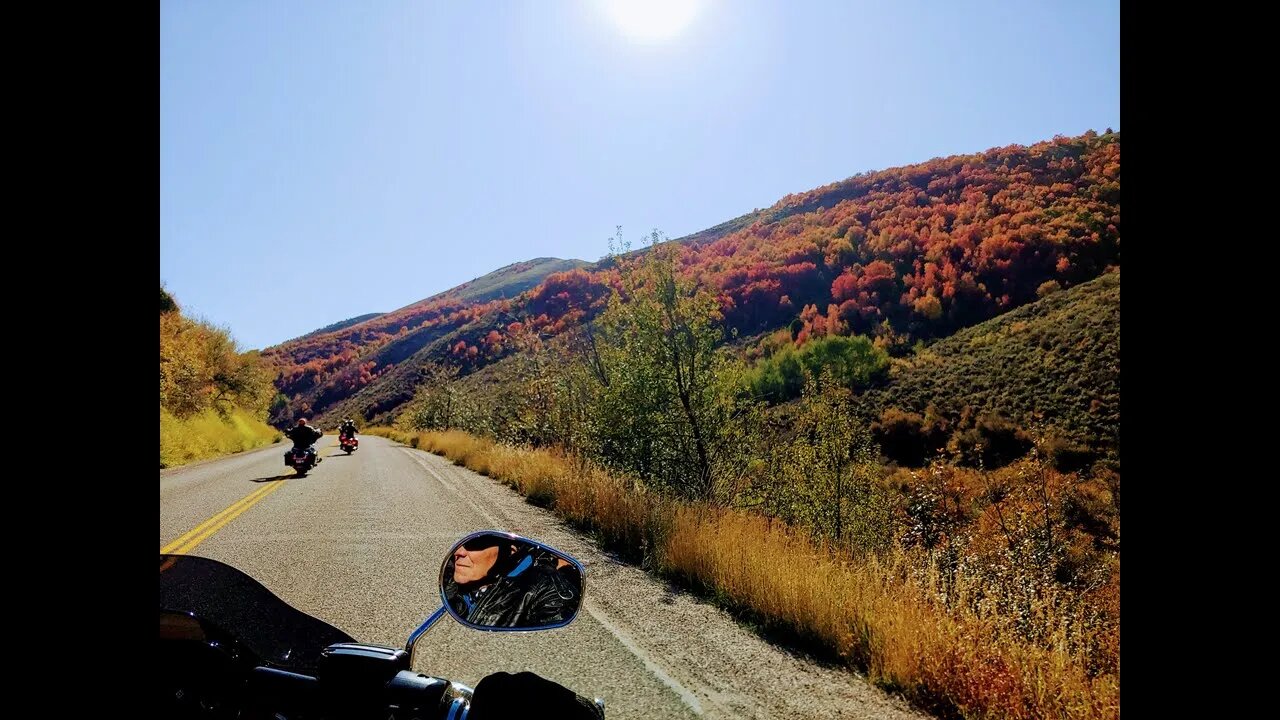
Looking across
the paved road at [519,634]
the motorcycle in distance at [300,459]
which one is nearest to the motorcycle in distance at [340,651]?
the paved road at [519,634]

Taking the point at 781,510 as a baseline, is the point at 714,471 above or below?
above

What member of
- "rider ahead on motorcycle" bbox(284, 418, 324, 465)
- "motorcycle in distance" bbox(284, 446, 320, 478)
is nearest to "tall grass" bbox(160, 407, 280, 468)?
"rider ahead on motorcycle" bbox(284, 418, 324, 465)

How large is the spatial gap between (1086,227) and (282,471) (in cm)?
5693

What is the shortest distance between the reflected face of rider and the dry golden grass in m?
2.01

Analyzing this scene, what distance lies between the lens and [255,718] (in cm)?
144

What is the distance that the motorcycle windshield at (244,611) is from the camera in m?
1.66

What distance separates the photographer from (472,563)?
1.69m

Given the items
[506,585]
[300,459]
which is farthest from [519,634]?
[300,459]

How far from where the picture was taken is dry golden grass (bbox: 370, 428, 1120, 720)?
11.5 ft

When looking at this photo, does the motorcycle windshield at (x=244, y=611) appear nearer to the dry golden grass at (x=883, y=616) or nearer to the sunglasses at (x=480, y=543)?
the sunglasses at (x=480, y=543)

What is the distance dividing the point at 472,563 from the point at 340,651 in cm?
34
